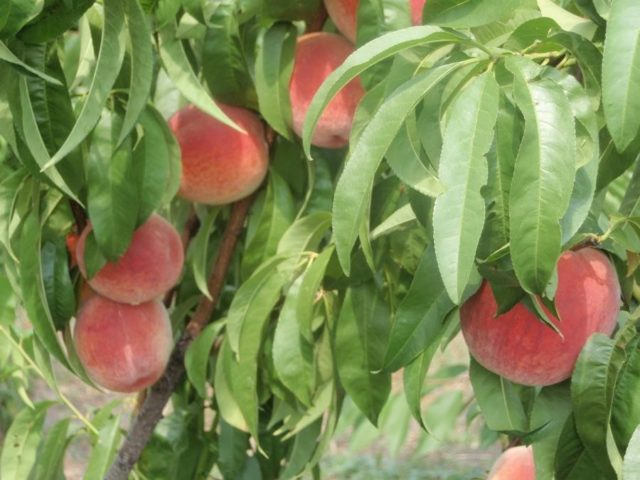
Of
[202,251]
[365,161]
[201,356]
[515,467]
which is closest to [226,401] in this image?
[201,356]

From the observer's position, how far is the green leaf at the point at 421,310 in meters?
0.72

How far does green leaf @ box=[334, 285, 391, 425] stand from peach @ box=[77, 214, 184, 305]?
0.18 metres

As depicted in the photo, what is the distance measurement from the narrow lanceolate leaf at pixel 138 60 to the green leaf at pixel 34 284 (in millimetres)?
140

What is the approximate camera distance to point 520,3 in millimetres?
667

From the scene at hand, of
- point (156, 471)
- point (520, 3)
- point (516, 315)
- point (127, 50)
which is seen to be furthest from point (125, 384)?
point (520, 3)

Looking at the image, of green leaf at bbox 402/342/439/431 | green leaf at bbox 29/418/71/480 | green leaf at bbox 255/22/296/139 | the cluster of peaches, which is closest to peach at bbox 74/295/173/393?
the cluster of peaches

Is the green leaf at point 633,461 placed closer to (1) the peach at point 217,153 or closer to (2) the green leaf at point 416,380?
(2) the green leaf at point 416,380

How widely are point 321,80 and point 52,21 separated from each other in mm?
298

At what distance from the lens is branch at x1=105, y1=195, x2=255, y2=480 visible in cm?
109

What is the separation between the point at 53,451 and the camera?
114 centimetres

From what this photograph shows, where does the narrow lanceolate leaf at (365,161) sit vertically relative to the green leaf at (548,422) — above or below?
above

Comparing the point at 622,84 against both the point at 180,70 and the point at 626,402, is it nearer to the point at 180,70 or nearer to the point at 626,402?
the point at 626,402

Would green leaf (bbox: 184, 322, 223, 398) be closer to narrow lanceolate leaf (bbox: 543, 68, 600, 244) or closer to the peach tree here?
the peach tree

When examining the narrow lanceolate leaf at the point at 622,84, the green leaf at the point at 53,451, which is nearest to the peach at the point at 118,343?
the green leaf at the point at 53,451
